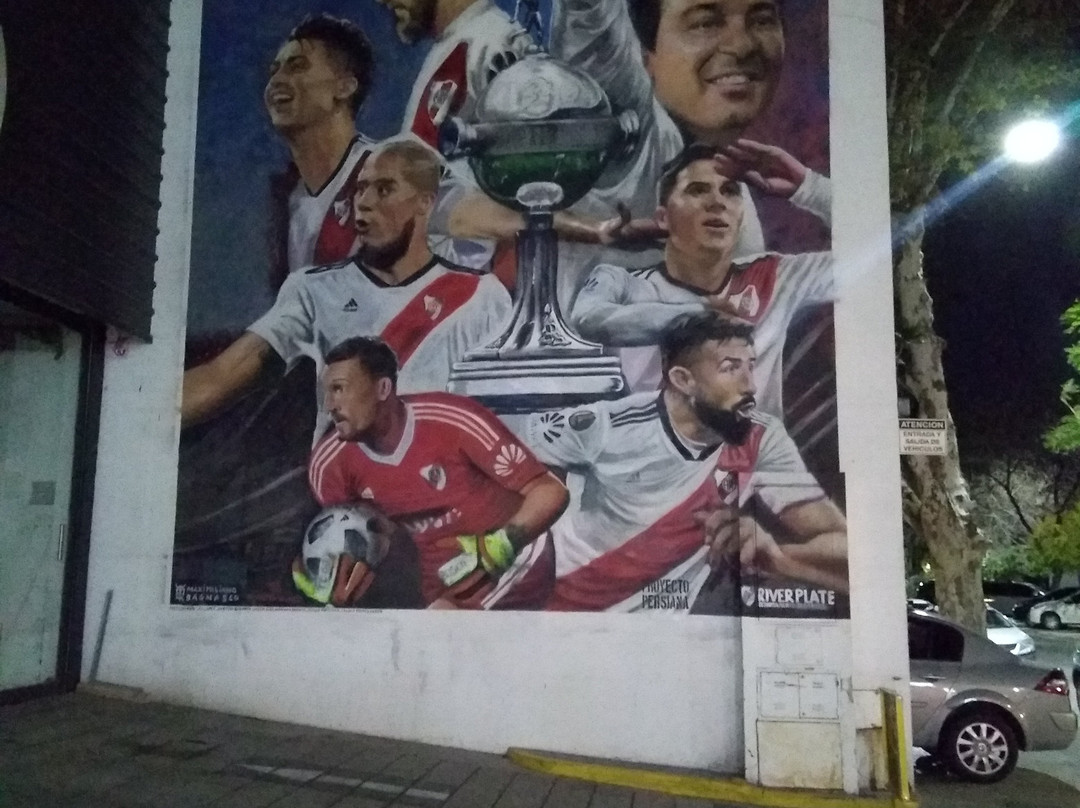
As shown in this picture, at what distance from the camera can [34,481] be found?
379 inches

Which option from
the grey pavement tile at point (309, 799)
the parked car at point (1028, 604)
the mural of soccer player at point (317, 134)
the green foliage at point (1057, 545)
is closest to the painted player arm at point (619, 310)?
the mural of soccer player at point (317, 134)

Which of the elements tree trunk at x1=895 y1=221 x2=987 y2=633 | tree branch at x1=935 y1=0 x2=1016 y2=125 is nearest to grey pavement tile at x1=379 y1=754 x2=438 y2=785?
tree trunk at x1=895 y1=221 x2=987 y2=633

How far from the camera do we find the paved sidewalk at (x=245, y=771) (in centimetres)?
675

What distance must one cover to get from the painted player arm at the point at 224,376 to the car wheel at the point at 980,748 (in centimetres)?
751

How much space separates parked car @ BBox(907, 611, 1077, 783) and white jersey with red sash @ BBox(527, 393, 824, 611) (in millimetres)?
2762

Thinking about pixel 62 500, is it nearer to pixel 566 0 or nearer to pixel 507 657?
pixel 507 657

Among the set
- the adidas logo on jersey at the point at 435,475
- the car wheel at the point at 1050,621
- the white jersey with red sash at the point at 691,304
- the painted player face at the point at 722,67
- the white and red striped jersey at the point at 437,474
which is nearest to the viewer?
the white jersey with red sash at the point at 691,304

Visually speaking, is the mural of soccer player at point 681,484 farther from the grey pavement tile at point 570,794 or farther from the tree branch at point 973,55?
the tree branch at point 973,55

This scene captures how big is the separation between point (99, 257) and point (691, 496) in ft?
18.9

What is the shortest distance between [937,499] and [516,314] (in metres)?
7.26

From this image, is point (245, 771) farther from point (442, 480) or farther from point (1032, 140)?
point (1032, 140)

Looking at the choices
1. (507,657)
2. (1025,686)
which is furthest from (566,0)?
(1025,686)

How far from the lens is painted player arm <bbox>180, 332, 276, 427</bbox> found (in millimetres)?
9828

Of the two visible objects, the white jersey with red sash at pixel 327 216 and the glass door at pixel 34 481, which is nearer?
the glass door at pixel 34 481
